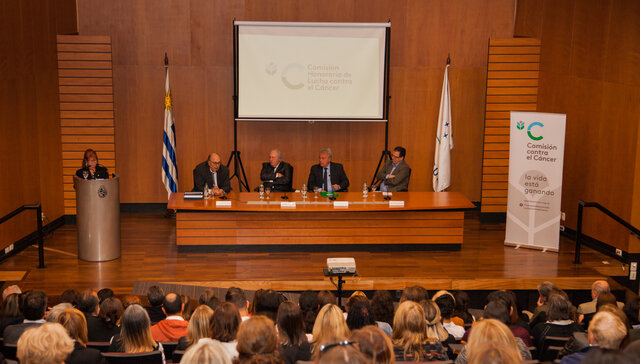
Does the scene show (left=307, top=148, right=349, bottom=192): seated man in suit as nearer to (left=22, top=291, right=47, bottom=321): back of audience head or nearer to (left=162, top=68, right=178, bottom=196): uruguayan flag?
(left=162, top=68, right=178, bottom=196): uruguayan flag

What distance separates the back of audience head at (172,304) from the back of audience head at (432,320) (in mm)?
1766

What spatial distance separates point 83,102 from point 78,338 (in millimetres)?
6250

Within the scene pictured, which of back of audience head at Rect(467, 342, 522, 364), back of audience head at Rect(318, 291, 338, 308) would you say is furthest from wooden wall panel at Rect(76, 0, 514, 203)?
back of audience head at Rect(467, 342, 522, 364)

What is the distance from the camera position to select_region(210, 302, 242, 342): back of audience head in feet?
12.8

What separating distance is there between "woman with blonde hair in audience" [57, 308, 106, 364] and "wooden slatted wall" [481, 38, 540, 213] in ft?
23.4

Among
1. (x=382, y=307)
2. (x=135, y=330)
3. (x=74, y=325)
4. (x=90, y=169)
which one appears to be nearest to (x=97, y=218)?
(x=90, y=169)

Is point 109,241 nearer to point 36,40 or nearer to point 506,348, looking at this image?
point 36,40

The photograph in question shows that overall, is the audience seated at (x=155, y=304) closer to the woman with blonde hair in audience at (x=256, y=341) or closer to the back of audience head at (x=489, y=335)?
the woman with blonde hair in audience at (x=256, y=341)

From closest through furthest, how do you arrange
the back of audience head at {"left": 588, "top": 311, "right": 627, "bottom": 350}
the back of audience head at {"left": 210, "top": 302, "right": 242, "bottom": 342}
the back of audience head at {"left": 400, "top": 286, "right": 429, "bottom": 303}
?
the back of audience head at {"left": 588, "top": 311, "right": 627, "bottom": 350}
the back of audience head at {"left": 210, "top": 302, "right": 242, "bottom": 342}
the back of audience head at {"left": 400, "top": 286, "right": 429, "bottom": 303}

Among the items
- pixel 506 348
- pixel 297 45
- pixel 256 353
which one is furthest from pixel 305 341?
pixel 297 45

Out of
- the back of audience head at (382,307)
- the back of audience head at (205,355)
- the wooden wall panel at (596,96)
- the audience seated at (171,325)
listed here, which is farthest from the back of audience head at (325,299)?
the wooden wall panel at (596,96)

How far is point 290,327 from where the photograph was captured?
406 centimetres

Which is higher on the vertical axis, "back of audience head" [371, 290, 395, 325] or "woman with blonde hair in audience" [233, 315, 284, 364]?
"woman with blonde hair in audience" [233, 315, 284, 364]

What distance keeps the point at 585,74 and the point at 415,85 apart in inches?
100
